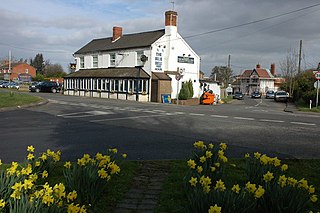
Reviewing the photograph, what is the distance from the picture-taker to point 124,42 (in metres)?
41.2

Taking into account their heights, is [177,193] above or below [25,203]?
below

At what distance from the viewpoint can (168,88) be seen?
35.3m

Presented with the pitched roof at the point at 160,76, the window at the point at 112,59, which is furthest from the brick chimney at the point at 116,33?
the pitched roof at the point at 160,76

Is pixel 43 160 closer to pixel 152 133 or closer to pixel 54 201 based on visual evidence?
pixel 54 201

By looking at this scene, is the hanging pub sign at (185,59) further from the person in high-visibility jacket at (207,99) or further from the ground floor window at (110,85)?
the ground floor window at (110,85)

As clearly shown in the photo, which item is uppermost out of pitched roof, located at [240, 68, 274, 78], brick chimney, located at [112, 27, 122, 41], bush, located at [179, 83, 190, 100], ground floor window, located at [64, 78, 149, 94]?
brick chimney, located at [112, 27, 122, 41]

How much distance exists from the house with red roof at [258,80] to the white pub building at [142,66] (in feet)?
207

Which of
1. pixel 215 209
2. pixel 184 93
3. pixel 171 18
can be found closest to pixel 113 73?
pixel 171 18

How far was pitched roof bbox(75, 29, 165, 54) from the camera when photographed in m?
37.1

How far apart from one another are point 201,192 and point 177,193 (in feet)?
4.28

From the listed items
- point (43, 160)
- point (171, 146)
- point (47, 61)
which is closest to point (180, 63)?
point (171, 146)

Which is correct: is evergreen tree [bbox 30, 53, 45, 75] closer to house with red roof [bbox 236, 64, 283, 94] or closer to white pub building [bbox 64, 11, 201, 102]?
house with red roof [bbox 236, 64, 283, 94]

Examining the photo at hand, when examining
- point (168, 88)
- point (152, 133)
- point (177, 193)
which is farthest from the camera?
point (168, 88)

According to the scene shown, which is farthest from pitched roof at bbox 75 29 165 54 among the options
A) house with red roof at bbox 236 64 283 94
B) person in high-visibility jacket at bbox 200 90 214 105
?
house with red roof at bbox 236 64 283 94
